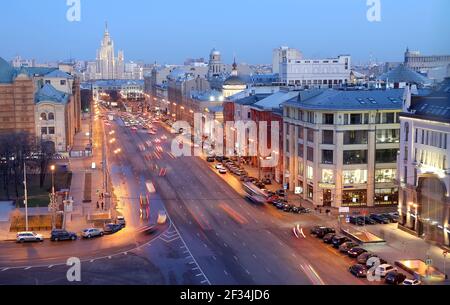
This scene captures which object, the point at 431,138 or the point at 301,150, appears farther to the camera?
the point at 301,150

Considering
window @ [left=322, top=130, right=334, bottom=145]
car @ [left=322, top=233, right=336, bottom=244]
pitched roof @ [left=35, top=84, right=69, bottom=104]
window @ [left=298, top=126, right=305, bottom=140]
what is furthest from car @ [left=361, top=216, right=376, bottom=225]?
pitched roof @ [left=35, top=84, right=69, bottom=104]

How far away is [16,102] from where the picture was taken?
30.8 metres

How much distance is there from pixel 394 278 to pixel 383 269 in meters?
0.49

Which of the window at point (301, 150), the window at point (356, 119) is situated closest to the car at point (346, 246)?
the window at point (356, 119)

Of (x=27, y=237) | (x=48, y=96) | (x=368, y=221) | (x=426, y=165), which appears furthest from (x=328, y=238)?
(x=48, y=96)

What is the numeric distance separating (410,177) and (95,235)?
8.34 m

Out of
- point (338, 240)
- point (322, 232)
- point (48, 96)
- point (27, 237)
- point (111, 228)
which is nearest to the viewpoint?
point (338, 240)

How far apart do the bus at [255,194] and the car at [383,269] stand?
812cm

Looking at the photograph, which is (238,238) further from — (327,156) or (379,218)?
(327,156)

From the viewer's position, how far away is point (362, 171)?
19.8 m

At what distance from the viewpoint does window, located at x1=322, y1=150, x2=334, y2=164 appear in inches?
780

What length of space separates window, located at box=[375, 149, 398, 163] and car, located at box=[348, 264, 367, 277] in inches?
319

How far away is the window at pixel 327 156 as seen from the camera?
19.8 meters
